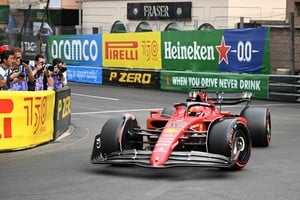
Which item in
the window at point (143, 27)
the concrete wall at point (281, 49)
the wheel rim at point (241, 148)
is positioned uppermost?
the window at point (143, 27)

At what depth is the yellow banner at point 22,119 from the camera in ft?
36.5

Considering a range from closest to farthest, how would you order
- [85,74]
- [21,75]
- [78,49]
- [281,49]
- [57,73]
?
1. [21,75]
2. [57,73]
3. [281,49]
4. [85,74]
5. [78,49]

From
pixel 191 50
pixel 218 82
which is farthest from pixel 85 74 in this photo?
pixel 218 82

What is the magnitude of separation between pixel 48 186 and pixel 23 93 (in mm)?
3614

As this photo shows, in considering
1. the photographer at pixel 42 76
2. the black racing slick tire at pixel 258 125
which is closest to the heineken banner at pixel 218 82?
the photographer at pixel 42 76

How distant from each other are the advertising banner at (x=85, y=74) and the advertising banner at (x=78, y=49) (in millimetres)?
301

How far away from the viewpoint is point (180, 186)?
26.1ft

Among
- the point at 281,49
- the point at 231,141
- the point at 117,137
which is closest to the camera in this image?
the point at 231,141

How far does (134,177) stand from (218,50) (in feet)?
50.7

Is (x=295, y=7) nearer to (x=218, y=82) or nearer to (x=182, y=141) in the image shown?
(x=218, y=82)

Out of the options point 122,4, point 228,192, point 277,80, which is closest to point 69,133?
point 228,192

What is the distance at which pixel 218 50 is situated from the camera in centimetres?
2358

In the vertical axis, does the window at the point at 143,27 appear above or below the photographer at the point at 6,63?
above

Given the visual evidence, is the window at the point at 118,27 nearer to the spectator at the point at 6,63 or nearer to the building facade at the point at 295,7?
the building facade at the point at 295,7
